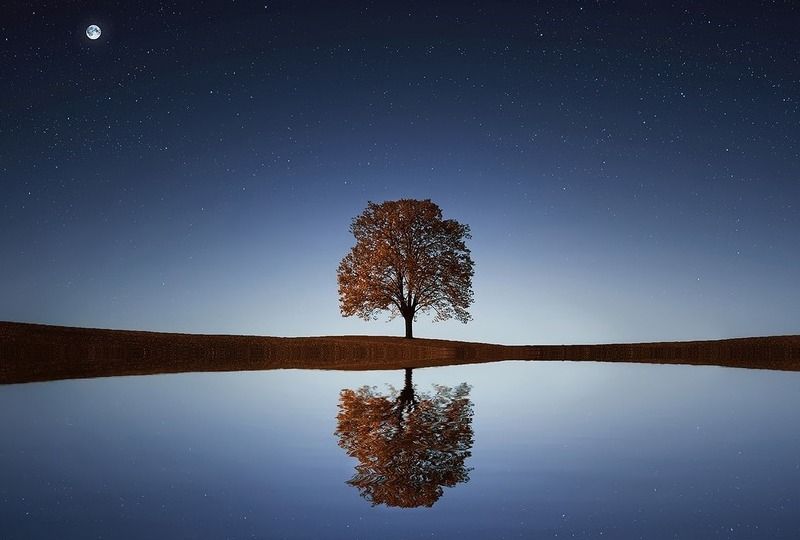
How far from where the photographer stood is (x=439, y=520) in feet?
16.4

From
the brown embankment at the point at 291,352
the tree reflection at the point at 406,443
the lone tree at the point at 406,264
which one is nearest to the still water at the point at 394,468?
the tree reflection at the point at 406,443

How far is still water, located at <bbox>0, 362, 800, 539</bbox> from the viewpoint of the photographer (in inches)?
195

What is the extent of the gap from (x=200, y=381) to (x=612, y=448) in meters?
13.7

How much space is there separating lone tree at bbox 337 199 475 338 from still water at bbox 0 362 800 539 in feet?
117

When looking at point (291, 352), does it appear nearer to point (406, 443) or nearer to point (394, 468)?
point (406, 443)

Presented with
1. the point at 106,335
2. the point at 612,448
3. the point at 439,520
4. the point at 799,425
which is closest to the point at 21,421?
the point at 439,520

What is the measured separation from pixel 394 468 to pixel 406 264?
4271 cm

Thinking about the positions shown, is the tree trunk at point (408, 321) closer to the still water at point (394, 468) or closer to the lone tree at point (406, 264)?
the lone tree at point (406, 264)

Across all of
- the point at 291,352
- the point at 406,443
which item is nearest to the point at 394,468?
the point at 406,443

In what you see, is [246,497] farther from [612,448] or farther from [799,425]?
[799,425]

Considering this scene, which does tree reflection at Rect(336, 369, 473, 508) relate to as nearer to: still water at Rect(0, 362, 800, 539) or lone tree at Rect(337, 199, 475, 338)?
still water at Rect(0, 362, 800, 539)

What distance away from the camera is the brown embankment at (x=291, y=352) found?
101 ft

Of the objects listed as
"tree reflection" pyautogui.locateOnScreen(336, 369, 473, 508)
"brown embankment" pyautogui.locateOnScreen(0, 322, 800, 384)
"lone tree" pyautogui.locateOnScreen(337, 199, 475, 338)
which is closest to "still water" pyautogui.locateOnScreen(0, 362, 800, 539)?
"tree reflection" pyautogui.locateOnScreen(336, 369, 473, 508)

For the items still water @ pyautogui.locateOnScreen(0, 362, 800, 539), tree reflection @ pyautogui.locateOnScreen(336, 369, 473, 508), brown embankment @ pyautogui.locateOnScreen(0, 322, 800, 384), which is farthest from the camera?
brown embankment @ pyautogui.locateOnScreen(0, 322, 800, 384)
